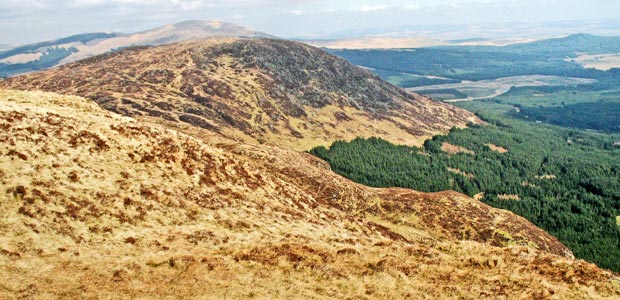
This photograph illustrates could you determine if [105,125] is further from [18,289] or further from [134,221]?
[18,289]

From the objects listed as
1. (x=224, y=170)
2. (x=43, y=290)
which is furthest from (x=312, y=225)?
(x=43, y=290)

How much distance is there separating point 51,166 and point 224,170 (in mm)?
28858

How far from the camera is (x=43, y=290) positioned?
37125 mm

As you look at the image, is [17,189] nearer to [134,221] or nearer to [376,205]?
[134,221]

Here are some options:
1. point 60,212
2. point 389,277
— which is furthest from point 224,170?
point 389,277

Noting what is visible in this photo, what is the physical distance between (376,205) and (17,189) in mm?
77114

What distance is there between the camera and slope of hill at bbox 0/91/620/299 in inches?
1646

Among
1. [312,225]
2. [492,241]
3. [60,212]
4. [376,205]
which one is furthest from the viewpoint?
[376,205]

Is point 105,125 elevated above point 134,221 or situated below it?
above

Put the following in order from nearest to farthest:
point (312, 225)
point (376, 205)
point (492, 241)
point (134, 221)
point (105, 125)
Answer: point (134, 221)
point (312, 225)
point (105, 125)
point (492, 241)
point (376, 205)

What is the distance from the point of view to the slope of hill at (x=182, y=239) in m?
41.8

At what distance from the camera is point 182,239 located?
170 feet

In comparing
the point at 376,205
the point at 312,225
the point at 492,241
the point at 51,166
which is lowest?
the point at 492,241

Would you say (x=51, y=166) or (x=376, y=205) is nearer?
(x=51, y=166)
